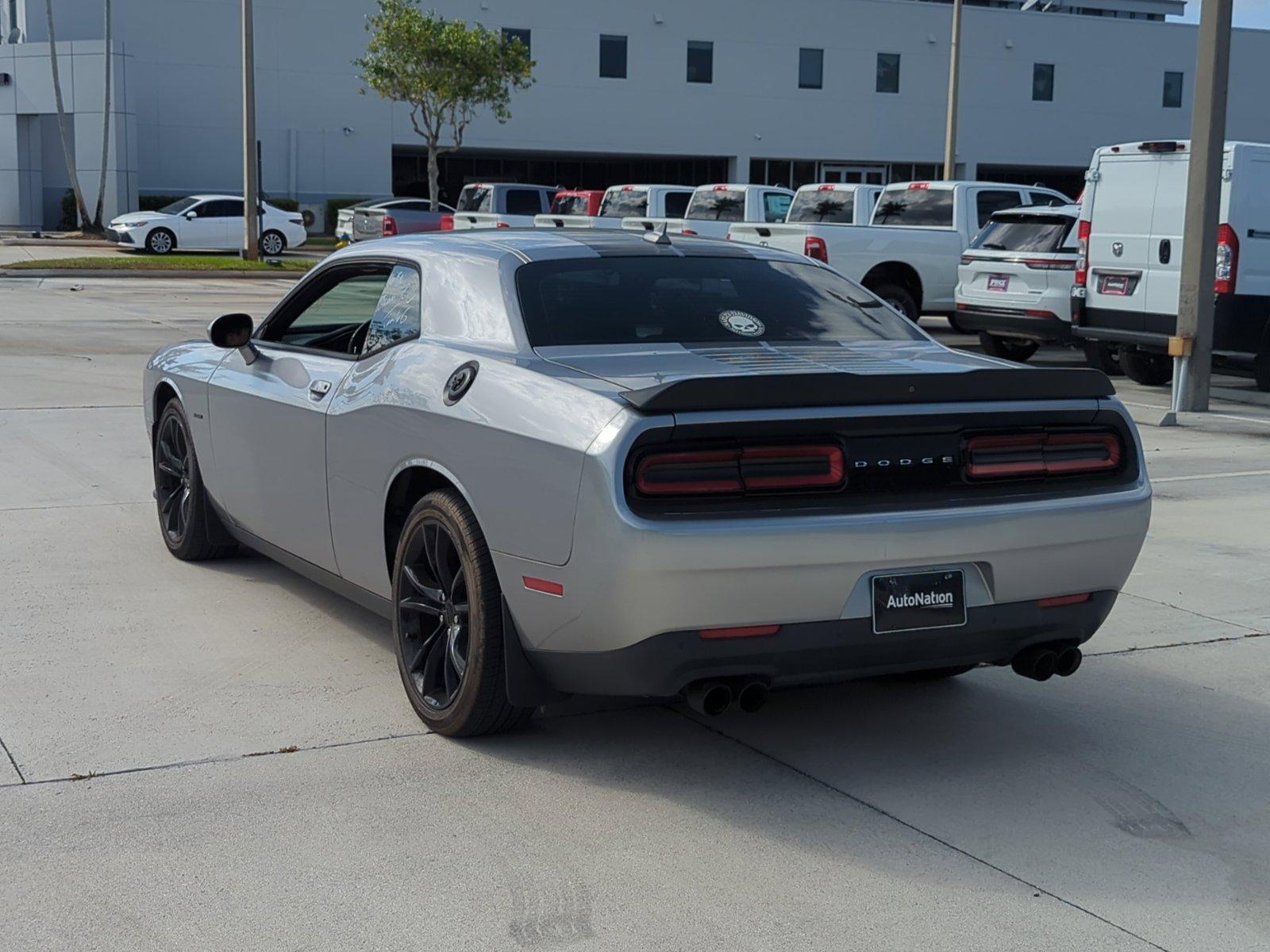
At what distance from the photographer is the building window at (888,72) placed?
57.8 metres

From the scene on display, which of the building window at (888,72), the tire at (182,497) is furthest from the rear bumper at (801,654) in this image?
the building window at (888,72)

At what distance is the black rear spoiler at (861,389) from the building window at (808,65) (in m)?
54.4

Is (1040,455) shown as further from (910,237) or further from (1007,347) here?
(910,237)

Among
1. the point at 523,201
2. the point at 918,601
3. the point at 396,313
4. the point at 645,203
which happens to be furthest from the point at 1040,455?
the point at 523,201

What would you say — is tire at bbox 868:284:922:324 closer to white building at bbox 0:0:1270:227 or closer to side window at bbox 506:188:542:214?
side window at bbox 506:188:542:214

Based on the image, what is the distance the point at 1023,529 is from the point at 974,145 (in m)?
57.6

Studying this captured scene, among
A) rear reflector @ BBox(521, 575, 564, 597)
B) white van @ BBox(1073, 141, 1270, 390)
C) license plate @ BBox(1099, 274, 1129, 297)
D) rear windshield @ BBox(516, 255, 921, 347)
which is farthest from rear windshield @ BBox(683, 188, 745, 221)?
rear reflector @ BBox(521, 575, 564, 597)

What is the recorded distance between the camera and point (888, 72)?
58.0 meters

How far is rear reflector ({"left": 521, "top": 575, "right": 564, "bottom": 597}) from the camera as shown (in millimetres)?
4227

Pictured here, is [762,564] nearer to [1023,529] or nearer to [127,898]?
[1023,529]

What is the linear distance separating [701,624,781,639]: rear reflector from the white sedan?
35.9m

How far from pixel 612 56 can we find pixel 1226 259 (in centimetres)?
4300

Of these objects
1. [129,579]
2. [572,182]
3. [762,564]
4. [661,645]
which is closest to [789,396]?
[762,564]

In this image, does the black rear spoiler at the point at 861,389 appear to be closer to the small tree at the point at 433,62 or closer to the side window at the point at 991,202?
the side window at the point at 991,202
